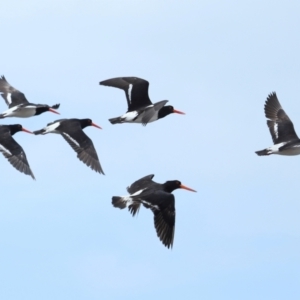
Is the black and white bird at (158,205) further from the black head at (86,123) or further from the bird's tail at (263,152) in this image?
the black head at (86,123)

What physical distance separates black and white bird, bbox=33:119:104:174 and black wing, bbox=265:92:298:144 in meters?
4.57

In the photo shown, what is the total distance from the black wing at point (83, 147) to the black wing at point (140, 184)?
100 inches

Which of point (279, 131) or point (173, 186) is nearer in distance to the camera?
point (173, 186)

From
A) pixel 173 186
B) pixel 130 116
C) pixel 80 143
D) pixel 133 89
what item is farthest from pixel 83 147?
pixel 173 186

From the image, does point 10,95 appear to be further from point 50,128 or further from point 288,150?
point 288,150

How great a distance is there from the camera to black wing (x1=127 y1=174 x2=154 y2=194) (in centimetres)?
3006

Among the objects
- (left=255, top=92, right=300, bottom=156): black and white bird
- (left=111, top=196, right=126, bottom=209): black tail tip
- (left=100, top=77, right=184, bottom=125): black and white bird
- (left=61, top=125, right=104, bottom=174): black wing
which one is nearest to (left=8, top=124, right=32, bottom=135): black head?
(left=61, top=125, right=104, bottom=174): black wing

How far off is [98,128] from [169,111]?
8.05ft

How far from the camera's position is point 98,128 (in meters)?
36.7

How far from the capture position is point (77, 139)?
34.3 m

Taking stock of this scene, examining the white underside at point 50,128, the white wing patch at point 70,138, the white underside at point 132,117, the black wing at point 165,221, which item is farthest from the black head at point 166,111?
the black wing at point 165,221

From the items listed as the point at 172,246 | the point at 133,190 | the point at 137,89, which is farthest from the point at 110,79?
the point at 172,246

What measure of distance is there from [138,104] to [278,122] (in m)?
3.67

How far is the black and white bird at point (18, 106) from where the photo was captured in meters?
35.7
